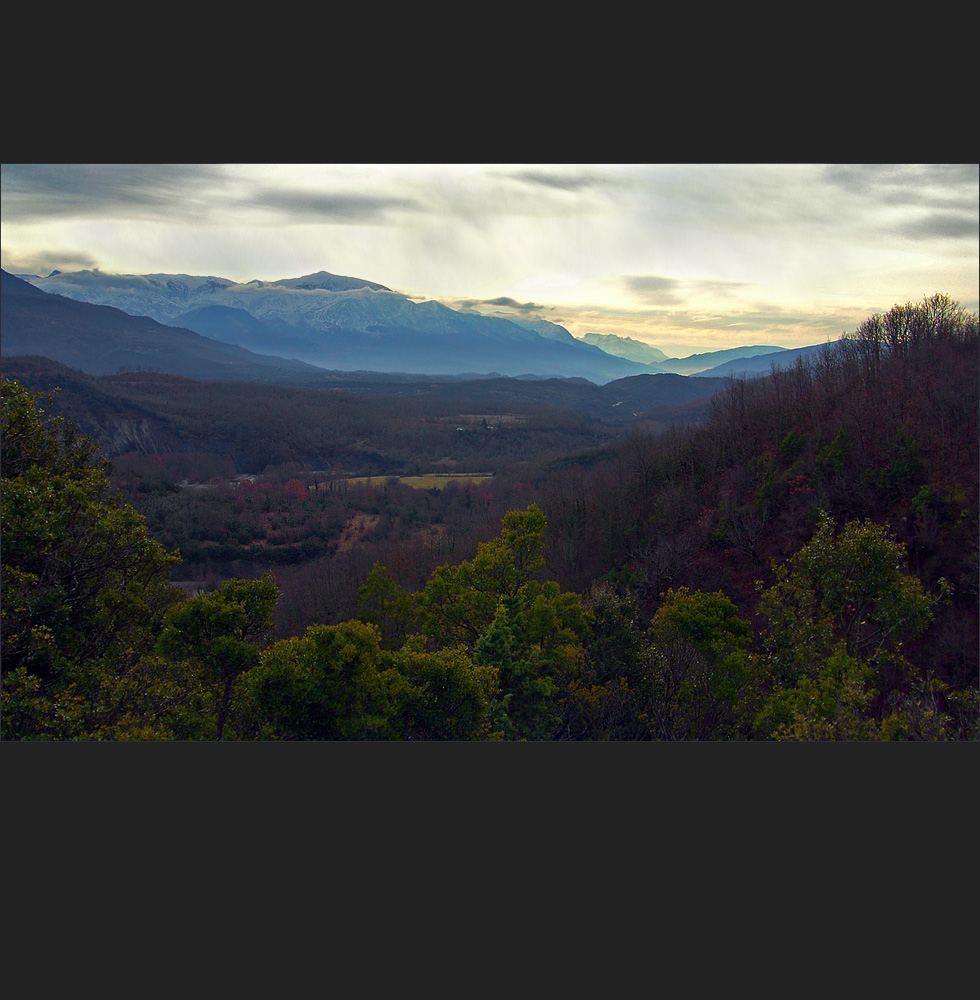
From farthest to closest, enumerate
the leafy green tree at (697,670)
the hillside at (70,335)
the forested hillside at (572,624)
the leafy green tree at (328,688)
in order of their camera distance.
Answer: the hillside at (70,335)
the leafy green tree at (697,670)
the forested hillside at (572,624)
the leafy green tree at (328,688)

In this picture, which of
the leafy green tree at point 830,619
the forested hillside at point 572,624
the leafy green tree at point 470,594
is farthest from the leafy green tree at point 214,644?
the leafy green tree at point 830,619

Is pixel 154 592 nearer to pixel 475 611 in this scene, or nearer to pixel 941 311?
pixel 475 611

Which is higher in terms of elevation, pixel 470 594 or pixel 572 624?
pixel 470 594

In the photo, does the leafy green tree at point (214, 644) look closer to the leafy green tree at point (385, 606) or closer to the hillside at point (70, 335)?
the leafy green tree at point (385, 606)

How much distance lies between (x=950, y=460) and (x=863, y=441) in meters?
5.08

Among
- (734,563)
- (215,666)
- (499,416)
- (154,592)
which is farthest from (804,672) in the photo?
(499,416)

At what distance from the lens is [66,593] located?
10836mm

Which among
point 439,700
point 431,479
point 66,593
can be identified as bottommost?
point 439,700

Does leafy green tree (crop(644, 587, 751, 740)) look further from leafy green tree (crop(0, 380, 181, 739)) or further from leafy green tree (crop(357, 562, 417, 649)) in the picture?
leafy green tree (crop(0, 380, 181, 739))

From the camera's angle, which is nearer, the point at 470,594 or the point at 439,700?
the point at 439,700

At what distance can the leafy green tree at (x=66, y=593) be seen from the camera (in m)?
9.75

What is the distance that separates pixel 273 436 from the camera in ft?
331

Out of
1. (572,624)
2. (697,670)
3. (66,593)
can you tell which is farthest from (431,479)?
(66,593)

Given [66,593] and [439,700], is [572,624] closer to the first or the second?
[439,700]
